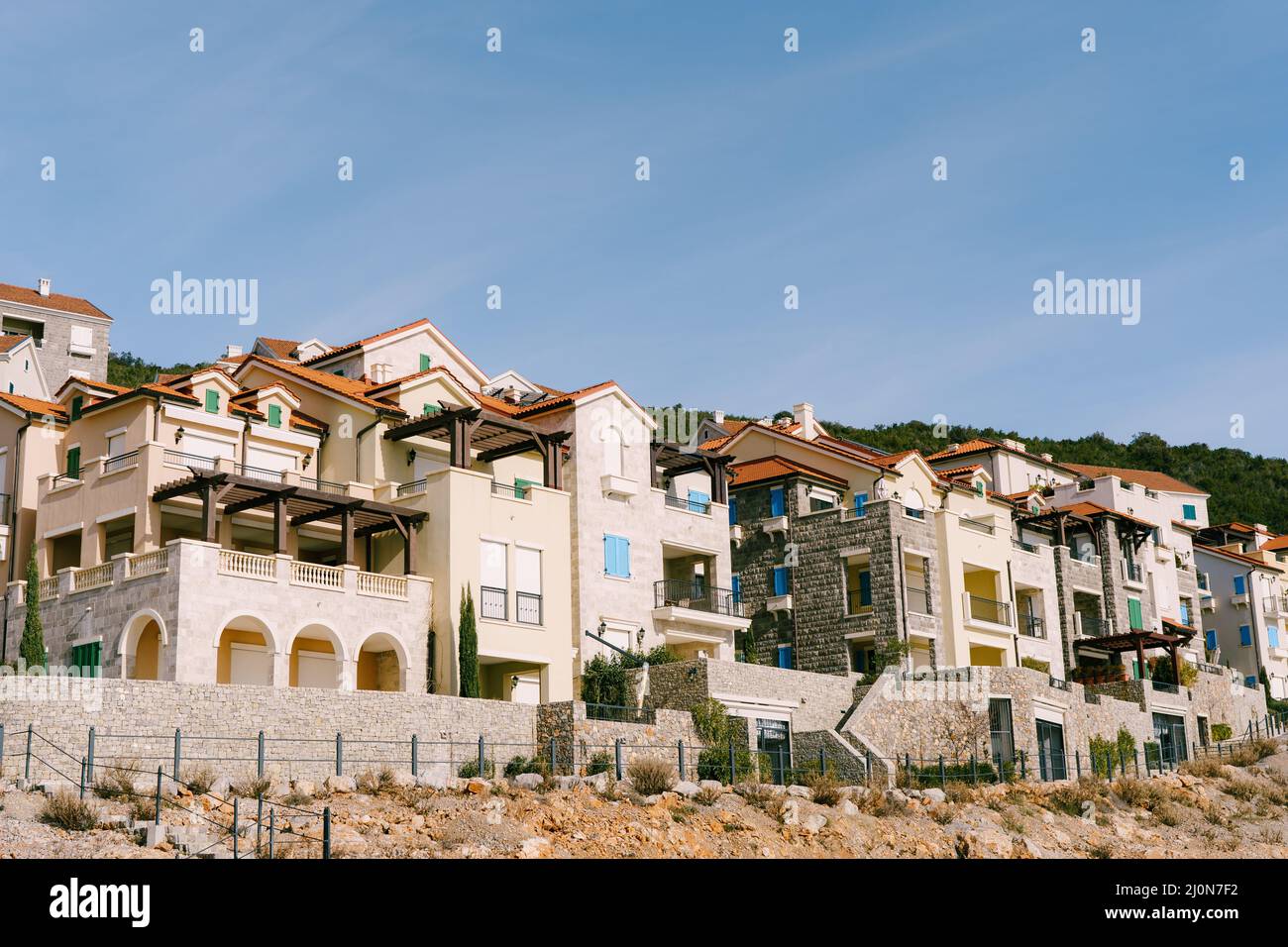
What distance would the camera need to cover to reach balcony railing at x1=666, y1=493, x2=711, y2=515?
55969mm

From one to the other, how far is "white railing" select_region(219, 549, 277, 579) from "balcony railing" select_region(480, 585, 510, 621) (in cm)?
688

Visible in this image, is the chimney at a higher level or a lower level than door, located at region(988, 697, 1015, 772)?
higher

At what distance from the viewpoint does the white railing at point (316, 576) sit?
141 feet

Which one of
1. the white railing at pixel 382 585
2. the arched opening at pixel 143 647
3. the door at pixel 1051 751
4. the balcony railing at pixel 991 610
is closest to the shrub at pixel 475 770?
the white railing at pixel 382 585

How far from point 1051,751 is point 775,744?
10.6 metres

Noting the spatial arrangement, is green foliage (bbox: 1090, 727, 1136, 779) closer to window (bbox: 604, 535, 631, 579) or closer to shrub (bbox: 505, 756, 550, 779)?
window (bbox: 604, 535, 631, 579)

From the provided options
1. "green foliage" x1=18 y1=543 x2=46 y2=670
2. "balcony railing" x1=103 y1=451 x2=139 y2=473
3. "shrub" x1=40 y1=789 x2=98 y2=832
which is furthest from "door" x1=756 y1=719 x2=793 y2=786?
"shrub" x1=40 y1=789 x2=98 y2=832

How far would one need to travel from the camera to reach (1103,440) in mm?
138875

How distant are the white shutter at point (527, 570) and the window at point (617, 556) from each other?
3.89 meters

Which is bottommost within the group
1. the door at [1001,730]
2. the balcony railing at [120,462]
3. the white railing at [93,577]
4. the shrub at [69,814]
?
the shrub at [69,814]

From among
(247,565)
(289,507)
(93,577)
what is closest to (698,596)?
(289,507)

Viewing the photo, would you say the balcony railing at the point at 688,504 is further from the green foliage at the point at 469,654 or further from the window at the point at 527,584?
the green foliage at the point at 469,654

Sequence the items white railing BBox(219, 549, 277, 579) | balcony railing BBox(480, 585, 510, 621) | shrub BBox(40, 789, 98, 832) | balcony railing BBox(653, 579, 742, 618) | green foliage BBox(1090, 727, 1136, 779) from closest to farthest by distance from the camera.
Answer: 1. shrub BBox(40, 789, 98, 832)
2. white railing BBox(219, 549, 277, 579)
3. balcony railing BBox(480, 585, 510, 621)
4. green foliage BBox(1090, 727, 1136, 779)
5. balcony railing BBox(653, 579, 742, 618)

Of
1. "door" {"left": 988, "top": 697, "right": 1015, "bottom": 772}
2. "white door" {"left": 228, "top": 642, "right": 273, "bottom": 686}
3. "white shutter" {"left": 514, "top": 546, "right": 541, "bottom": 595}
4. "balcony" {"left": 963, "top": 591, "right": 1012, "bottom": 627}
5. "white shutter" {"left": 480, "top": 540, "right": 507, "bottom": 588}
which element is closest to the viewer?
"white door" {"left": 228, "top": 642, "right": 273, "bottom": 686}
